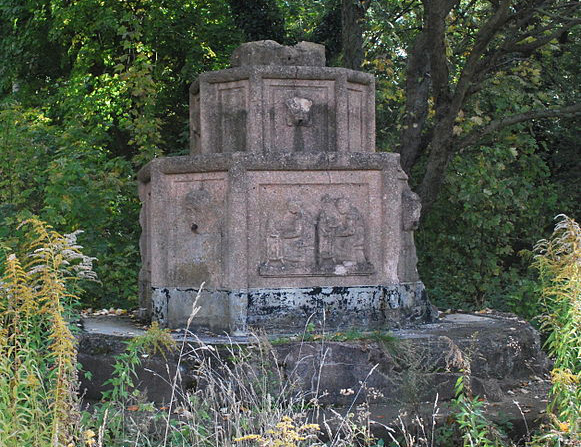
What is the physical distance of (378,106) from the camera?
1304 centimetres

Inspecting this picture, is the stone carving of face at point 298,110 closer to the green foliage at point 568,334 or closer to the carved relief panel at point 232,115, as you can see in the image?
the carved relief panel at point 232,115

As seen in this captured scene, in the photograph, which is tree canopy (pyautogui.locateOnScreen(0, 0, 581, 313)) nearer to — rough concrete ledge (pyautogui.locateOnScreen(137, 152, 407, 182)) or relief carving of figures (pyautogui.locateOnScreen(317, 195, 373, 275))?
rough concrete ledge (pyautogui.locateOnScreen(137, 152, 407, 182))

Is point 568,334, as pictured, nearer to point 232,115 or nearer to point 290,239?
point 290,239

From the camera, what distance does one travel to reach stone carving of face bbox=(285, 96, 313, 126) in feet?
25.8

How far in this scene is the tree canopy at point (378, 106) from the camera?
11.4m

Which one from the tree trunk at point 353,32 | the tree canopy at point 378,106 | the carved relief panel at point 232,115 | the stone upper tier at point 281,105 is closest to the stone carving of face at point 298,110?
the stone upper tier at point 281,105

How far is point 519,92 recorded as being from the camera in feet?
41.3

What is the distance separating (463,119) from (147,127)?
482cm

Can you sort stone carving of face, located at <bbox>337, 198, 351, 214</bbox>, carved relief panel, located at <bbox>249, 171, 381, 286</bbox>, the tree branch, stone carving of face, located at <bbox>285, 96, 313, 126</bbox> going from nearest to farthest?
carved relief panel, located at <bbox>249, 171, 381, 286</bbox>
stone carving of face, located at <bbox>337, 198, 351, 214</bbox>
stone carving of face, located at <bbox>285, 96, 313, 126</bbox>
the tree branch

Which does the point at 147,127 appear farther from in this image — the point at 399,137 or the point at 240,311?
the point at 240,311

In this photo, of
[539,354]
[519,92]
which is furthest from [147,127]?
[539,354]

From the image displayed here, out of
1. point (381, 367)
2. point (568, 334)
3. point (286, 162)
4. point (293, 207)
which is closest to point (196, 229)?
point (293, 207)

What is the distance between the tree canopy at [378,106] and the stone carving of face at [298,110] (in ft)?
12.6

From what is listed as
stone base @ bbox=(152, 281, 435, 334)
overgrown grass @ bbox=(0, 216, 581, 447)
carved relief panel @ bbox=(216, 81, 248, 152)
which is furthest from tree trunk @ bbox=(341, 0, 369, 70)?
overgrown grass @ bbox=(0, 216, 581, 447)
